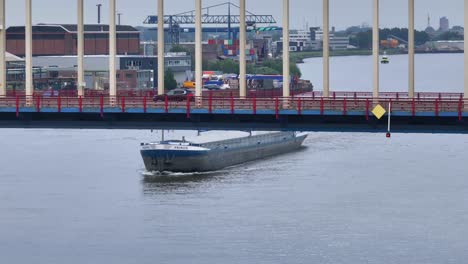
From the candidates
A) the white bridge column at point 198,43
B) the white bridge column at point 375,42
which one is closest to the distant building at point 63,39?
the white bridge column at point 198,43

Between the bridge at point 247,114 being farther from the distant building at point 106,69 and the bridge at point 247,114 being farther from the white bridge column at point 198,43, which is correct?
the distant building at point 106,69

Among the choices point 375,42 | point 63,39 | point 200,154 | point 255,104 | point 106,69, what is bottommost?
point 200,154

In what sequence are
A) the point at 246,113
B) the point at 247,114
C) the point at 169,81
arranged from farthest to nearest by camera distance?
the point at 169,81 < the point at 247,114 < the point at 246,113

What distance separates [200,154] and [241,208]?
18931 mm

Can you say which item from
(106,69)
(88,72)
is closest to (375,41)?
(106,69)

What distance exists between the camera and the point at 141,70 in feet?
318

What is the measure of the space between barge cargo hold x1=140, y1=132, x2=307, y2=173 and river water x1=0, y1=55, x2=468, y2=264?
3.28 ft

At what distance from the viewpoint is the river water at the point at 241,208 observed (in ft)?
170

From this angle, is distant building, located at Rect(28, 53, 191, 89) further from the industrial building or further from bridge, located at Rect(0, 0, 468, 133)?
bridge, located at Rect(0, 0, 468, 133)

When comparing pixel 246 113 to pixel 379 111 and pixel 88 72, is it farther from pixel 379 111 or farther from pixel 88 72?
pixel 88 72

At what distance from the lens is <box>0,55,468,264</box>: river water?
51688 millimetres

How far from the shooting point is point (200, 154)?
8012 centimetres

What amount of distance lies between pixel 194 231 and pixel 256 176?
68.3 ft

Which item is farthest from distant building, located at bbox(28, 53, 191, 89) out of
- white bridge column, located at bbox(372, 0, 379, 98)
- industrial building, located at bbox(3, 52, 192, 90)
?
white bridge column, located at bbox(372, 0, 379, 98)
